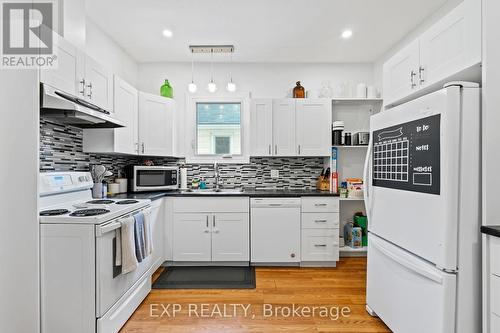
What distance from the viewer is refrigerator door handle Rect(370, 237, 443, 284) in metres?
1.38

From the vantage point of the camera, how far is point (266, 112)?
11.1 ft

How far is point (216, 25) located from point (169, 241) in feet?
8.06

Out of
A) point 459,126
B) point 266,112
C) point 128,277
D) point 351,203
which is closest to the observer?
point 459,126

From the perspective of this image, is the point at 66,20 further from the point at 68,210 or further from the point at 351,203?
the point at 351,203

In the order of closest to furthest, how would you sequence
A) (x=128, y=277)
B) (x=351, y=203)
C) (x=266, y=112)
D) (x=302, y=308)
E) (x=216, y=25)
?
1. (x=128, y=277)
2. (x=302, y=308)
3. (x=216, y=25)
4. (x=266, y=112)
5. (x=351, y=203)

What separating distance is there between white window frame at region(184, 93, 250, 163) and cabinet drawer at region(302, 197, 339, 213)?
38.5 inches

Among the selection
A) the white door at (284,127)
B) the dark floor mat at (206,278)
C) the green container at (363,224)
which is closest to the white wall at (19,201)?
the dark floor mat at (206,278)

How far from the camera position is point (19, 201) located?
1.57 meters

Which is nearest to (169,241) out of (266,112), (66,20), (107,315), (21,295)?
(107,315)

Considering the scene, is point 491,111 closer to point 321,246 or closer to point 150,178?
point 321,246

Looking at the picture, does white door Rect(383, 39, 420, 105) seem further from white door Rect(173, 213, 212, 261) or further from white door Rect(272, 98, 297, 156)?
white door Rect(173, 213, 212, 261)

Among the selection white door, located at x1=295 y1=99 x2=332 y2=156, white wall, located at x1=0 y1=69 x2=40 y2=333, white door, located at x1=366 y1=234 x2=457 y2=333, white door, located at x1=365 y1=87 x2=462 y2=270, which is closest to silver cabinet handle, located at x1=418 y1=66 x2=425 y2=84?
white door, located at x1=365 y1=87 x2=462 y2=270

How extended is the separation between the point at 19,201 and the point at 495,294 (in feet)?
8.58

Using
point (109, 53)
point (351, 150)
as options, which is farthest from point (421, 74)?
point (109, 53)
